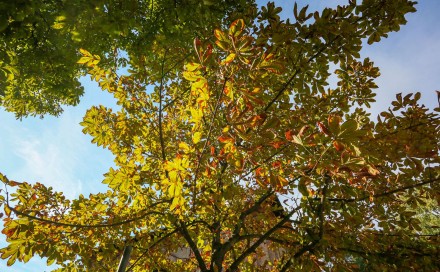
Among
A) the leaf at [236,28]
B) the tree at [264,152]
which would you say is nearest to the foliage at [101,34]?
the tree at [264,152]

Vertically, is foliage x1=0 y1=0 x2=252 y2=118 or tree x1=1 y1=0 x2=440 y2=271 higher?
foliage x1=0 y1=0 x2=252 y2=118

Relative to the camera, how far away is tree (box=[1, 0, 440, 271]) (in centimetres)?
164

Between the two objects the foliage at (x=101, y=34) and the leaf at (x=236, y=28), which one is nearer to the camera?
the leaf at (x=236, y=28)

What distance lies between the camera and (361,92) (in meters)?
3.72

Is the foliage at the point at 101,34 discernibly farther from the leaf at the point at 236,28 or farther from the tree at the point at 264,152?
the leaf at the point at 236,28

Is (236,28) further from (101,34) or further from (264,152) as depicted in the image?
(101,34)

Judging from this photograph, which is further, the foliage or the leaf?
the foliage

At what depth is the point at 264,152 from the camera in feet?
8.64

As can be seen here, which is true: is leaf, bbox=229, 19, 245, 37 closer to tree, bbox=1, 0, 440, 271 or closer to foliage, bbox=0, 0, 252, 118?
tree, bbox=1, 0, 440, 271

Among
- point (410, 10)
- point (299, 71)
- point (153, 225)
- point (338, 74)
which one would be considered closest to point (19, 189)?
point (153, 225)

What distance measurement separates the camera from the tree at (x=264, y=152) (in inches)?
64.6

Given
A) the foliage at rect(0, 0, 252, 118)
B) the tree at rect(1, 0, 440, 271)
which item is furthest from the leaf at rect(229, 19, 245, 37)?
the foliage at rect(0, 0, 252, 118)

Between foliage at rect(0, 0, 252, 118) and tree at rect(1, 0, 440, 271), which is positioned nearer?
tree at rect(1, 0, 440, 271)

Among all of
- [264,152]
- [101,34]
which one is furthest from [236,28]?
[101,34]
